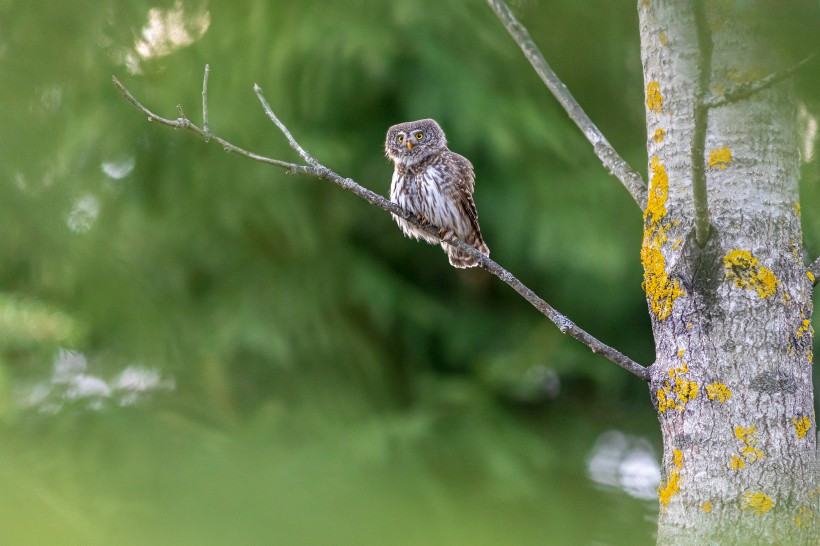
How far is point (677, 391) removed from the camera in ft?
5.90

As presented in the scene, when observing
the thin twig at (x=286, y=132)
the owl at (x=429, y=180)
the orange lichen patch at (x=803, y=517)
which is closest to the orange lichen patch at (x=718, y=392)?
the orange lichen patch at (x=803, y=517)

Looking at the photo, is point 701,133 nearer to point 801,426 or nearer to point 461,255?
point 801,426

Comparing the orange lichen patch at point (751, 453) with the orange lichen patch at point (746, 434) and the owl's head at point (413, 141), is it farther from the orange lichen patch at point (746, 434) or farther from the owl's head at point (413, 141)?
the owl's head at point (413, 141)

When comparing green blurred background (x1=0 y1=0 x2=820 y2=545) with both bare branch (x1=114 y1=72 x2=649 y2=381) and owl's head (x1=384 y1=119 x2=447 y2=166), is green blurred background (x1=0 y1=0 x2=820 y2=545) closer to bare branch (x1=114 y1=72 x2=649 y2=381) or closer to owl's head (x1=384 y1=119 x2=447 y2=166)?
owl's head (x1=384 y1=119 x2=447 y2=166)

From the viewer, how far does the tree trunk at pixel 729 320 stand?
5.54 ft

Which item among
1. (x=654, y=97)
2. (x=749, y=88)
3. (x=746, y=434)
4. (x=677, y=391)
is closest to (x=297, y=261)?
(x=654, y=97)

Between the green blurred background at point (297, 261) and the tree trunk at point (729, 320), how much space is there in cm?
279

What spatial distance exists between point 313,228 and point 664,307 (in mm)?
3663

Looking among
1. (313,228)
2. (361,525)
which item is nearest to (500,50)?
(313,228)

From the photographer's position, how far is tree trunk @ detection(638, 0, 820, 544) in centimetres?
169

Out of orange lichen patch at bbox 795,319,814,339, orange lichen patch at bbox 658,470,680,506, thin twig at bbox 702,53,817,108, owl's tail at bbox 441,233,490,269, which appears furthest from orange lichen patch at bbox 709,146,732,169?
owl's tail at bbox 441,233,490,269

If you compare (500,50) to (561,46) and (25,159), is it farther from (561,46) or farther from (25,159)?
(25,159)

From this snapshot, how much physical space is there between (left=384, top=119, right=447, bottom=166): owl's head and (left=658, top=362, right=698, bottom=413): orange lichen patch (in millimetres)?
2396

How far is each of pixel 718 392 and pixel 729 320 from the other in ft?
0.48
